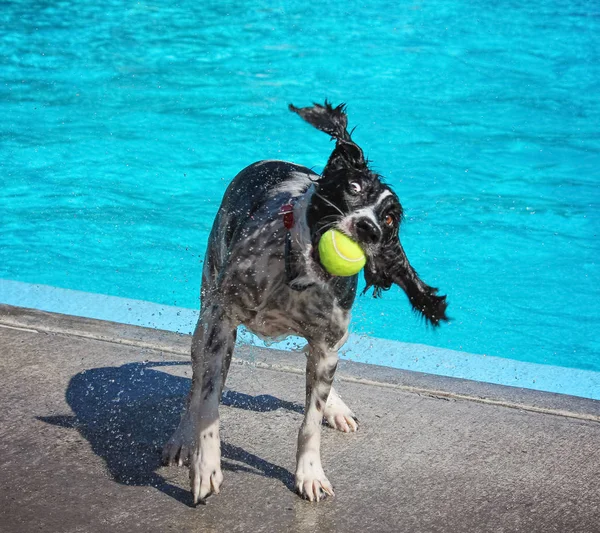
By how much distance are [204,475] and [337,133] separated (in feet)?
4.76

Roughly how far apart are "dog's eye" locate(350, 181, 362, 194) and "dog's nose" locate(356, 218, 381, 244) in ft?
0.45

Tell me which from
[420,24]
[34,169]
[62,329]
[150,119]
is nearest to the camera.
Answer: [62,329]

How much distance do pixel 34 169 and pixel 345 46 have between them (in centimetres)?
562

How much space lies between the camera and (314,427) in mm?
3812

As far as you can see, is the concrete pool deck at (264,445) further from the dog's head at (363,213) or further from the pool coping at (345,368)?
the dog's head at (363,213)

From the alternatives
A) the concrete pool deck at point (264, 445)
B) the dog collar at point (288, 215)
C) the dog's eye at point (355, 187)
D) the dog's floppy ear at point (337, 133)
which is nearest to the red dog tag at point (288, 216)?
the dog collar at point (288, 215)

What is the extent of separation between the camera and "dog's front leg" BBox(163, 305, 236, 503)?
3.60 meters

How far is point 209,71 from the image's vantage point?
12.1m

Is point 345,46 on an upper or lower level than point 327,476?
lower

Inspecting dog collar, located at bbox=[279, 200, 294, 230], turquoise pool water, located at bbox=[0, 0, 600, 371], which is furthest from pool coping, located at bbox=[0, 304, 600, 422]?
dog collar, located at bbox=[279, 200, 294, 230]

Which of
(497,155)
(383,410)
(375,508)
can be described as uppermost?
(375,508)

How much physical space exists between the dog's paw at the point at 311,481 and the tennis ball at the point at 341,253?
3.12ft

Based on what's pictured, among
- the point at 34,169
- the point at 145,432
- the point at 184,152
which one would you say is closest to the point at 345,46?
the point at 184,152

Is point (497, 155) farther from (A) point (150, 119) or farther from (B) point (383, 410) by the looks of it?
(B) point (383, 410)
